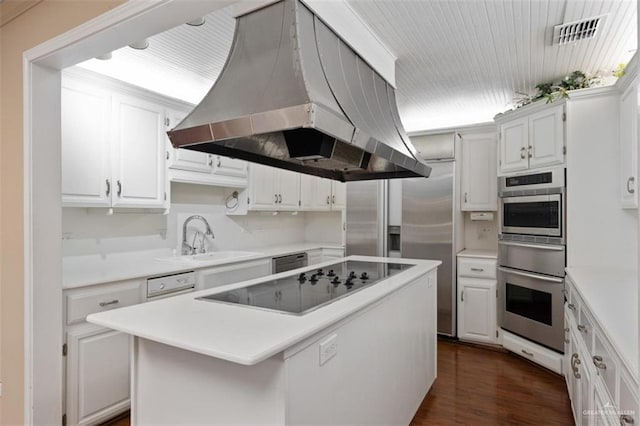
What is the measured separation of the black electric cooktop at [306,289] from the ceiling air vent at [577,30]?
1948mm

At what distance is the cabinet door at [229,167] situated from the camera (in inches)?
140

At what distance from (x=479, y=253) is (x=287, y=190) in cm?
240

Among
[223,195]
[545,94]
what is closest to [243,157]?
[223,195]

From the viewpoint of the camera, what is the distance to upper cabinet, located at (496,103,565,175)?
299 cm

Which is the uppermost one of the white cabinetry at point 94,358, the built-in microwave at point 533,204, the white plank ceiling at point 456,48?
the white plank ceiling at point 456,48

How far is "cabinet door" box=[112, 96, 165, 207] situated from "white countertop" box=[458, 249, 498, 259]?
124 inches

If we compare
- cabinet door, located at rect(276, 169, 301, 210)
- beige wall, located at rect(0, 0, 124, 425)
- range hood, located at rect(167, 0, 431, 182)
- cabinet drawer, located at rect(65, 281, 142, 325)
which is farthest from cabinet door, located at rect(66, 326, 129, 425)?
cabinet door, located at rect(276, 169, 301, 210)

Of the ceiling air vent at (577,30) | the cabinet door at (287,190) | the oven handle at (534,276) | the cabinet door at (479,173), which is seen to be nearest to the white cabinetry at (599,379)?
the oven handle at (534,276)

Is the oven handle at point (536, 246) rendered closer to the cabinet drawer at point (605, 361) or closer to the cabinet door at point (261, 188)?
the cabinet drawer at point (605, 361)

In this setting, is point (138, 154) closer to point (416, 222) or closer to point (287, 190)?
point (287, 190)

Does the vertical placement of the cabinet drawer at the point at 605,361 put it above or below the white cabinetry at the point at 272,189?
below

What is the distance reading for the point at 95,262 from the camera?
9.25ft

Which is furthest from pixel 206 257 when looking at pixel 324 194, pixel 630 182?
pixel 630 182

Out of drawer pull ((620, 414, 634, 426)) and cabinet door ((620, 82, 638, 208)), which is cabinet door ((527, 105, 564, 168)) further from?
drawer pull ((620, 414, 634, 426))
